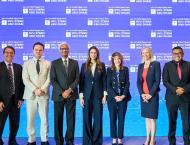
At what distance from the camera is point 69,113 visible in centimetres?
537

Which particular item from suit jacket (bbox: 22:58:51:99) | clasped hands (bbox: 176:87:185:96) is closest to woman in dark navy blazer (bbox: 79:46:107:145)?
suit jacket (bbox: 22:58:51:99)

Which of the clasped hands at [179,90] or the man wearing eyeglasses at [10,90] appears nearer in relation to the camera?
the clasped hands at [179,90]

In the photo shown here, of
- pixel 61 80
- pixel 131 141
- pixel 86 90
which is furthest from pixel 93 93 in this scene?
pixel 131 141

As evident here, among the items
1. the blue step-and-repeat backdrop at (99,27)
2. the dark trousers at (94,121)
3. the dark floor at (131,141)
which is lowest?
the dark floor at (131,141)

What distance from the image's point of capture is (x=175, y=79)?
211 inches

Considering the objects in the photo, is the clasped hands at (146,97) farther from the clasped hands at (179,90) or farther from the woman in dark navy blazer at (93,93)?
the woman in dark navy blazer at (93,93)

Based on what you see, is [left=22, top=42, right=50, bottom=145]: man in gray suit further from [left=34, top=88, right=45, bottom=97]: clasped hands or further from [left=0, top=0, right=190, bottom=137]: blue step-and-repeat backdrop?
[left=0, top=0, right=190, bottom=137]: blue step-and-repeat backdrop

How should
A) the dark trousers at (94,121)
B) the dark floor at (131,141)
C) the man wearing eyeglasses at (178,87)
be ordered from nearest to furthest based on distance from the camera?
the man wearing eyeglasses at (178,87), the dark trousers at (94,121), the dark floor at (131,141)

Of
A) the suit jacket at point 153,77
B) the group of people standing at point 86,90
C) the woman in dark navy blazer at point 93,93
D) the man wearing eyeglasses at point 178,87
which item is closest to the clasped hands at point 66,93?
the group of people standing at point 86,90

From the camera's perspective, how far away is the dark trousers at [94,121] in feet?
17.8

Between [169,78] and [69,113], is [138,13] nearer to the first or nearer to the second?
[169,78]

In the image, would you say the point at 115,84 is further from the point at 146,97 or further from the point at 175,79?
the point at 175,79

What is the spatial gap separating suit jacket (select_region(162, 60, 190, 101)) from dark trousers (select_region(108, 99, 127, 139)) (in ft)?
2.45

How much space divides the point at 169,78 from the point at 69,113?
5.60 ft
